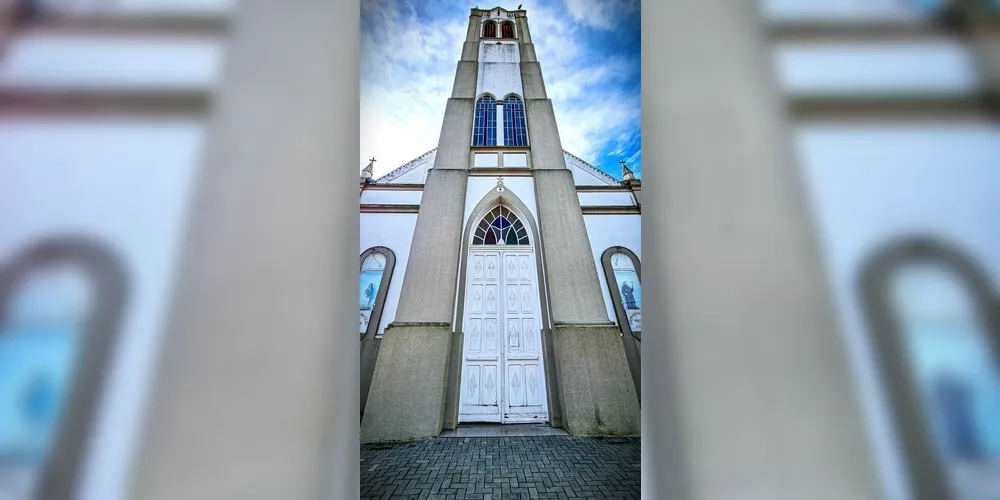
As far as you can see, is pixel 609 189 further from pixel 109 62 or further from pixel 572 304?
pixel 109 62

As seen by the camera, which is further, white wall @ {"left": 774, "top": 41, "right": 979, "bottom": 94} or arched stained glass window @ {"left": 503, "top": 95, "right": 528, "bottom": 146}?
arched stained glass window @ {"left": 503, "top": 95, "right": 528, "bottom": 146}

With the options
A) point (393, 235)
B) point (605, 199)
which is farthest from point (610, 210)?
point (393, 235)

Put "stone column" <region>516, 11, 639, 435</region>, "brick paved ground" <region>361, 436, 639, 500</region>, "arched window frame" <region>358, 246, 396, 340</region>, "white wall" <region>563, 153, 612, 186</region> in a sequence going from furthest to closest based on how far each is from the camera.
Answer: "white wall" <region>563, 153, 612, 186</region> < "arched window frame" <region>358, 246, 396, 340</region> < "stone column" <region>516, 11, 639, 435</region> < "brick paved ground" <region>361, 436, 639, 500</region>

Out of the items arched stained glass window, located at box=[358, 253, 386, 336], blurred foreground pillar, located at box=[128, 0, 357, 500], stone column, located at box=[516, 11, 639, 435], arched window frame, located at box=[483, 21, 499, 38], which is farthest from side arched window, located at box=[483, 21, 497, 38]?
blurred foreground pillar, located at box=[128, 0, 357, 500]

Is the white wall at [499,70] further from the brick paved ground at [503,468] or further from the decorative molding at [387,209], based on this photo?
the brick paved ground at [503,468]

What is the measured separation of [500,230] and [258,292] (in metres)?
5.54

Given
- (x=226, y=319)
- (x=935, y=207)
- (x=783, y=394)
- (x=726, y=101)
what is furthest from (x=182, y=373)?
(x=935, y=207)

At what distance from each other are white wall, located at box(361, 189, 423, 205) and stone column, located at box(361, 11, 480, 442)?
26cm

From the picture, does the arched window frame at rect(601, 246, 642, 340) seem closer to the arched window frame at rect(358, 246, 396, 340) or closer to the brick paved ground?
the brick paved ground

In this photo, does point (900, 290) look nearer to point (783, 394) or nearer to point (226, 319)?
point (783, 394)

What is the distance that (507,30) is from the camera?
27.1ft

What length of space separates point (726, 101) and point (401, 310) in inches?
197

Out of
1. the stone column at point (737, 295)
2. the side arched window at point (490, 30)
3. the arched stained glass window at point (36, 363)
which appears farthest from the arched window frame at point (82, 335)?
the side arched window at point (490, 30)

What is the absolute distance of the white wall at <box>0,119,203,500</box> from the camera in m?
1.19
